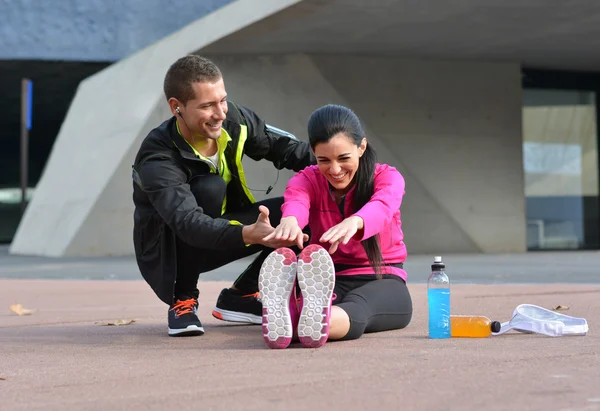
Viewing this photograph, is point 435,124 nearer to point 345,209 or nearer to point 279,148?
point 279,148

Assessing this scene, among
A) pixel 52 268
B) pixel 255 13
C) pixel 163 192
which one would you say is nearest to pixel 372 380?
pixel 163 192

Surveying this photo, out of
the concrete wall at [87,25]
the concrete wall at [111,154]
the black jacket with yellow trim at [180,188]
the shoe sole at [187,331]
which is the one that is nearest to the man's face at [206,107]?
the black jacket with yellow trim at [180,188]

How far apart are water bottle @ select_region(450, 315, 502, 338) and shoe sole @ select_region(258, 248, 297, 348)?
0.89 meters

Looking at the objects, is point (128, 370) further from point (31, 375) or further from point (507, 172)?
point (507, 172)

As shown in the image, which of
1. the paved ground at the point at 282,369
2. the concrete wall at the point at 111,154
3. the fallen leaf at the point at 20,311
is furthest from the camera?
the concrete wall at the point at 111,154

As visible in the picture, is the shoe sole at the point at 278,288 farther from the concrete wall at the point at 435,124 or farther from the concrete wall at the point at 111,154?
the concrete wall at the point at 435,124

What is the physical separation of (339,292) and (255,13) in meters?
9.22

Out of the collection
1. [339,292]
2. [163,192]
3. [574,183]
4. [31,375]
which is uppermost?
[574,183]

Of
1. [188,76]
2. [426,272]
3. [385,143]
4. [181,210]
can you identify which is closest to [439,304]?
[181,210]

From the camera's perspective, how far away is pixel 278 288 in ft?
11.6

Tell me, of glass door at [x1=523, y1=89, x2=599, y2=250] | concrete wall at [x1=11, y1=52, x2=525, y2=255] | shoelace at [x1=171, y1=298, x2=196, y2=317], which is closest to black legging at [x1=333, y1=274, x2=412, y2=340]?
shoelace at [x1=171, y1=298, x2=196, y2=317]

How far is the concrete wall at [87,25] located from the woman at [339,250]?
18.6 metres

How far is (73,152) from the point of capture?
1634 centimetres

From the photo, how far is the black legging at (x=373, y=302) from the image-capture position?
390 cm
